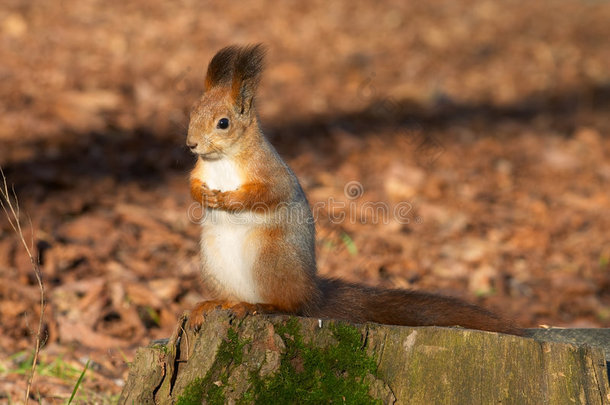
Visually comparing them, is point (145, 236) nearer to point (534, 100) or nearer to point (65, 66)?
point (65, 66)

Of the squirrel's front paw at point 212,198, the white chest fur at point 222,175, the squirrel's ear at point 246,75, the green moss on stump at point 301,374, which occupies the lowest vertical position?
the green moss on stump at point 301,374

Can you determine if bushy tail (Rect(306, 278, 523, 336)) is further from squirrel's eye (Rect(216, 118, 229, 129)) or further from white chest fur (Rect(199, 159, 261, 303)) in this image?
squirrel's eye (Rect(216, 118, 229, 129))

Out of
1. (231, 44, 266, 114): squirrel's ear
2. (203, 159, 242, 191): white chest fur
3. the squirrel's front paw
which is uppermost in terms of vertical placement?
(231, 44, 266, 114): squirrel's ear

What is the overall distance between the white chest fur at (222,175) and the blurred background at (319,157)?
0.35m

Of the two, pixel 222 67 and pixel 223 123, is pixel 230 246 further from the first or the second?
pixel 222 67

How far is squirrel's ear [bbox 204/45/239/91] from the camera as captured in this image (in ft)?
8.23

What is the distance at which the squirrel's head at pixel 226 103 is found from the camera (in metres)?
2.48

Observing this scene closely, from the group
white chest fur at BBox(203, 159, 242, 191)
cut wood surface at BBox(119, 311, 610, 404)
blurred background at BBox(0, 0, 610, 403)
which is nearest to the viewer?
cut wood surface at BBox(119, 311, 610, 404)

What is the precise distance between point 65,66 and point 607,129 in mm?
5472

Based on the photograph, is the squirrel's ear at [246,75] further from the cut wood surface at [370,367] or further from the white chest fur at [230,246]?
the cut wood surface at [370,367]

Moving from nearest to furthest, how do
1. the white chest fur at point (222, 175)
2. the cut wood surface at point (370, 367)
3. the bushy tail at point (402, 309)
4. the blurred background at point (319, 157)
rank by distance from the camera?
1. the cut wood surface at point (370, 367)
2. the bushy tail at point (402, 309)
3. the white chest fur at point (222, 175)
4. the blurred background at point (319, 157)

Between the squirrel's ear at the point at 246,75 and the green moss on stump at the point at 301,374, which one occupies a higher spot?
the squirrel's ear at the point at 246,75

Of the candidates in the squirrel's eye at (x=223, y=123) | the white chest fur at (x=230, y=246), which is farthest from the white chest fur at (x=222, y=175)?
the squirrel's eye at (x=223, y=123)

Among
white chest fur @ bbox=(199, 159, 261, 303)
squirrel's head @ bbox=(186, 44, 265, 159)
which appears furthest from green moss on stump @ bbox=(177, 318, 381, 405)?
squirrel's head @ bbox=(186, 44, 265, 159)
